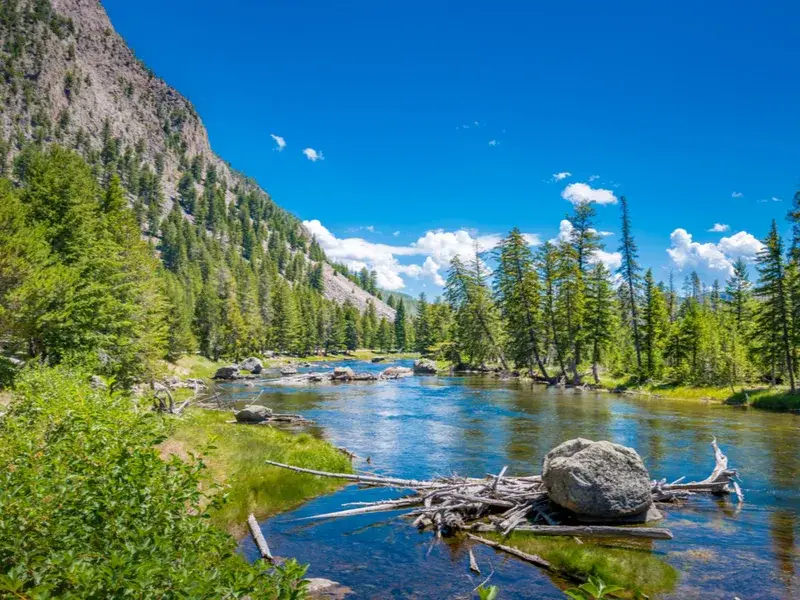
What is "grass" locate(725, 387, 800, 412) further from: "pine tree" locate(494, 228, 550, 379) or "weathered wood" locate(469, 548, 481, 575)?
"weathered wood" locate(469, 548, 481, 575)

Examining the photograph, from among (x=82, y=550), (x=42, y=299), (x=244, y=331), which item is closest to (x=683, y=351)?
(x=42, y=299)

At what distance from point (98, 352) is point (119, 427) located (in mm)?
24243

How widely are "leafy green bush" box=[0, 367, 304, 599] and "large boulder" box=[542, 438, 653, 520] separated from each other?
28.7 ft

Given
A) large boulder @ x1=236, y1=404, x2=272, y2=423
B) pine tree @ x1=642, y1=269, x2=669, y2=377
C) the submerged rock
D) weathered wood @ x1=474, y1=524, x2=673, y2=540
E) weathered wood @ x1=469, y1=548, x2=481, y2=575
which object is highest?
pine tree @ x1=642, y1=269, x2=669, y2=377

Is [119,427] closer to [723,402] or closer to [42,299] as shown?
[42,299]

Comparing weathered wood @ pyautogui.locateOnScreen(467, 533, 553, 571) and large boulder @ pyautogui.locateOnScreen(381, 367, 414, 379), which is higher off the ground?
large boulder @ pyautogui.locateOnScreen(381, 367, 414, 379)

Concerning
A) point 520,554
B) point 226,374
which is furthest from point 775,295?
point 226,374

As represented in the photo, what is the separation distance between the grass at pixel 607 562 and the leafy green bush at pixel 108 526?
7072 mm

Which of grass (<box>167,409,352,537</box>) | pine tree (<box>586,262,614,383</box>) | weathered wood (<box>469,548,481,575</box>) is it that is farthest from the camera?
pine tree (<box>586,262,614,383</box>)

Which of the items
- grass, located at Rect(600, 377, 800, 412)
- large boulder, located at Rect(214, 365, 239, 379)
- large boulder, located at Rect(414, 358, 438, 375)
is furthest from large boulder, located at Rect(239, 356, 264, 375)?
grass, located at Rect(600, 377, 800, 412)

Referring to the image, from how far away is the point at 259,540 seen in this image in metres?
11.7

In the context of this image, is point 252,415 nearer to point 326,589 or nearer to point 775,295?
point 326,589

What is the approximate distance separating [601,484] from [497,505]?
Result: 267 centimetres

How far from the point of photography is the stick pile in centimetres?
1221
